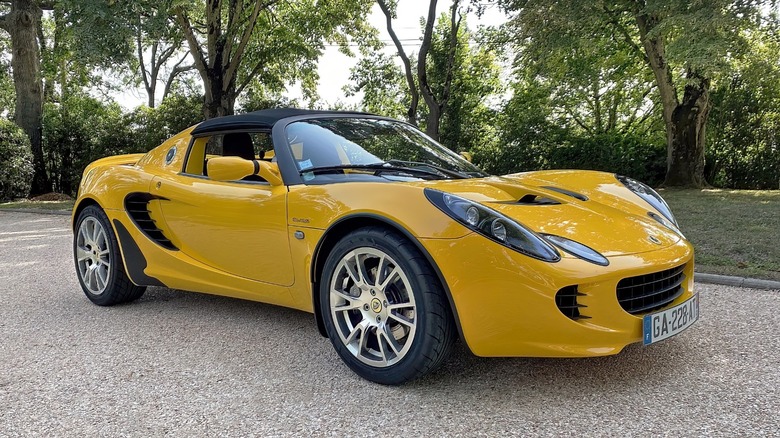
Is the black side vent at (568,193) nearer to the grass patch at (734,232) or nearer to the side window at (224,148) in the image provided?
the side window at (224,148)

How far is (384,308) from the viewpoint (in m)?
2.76

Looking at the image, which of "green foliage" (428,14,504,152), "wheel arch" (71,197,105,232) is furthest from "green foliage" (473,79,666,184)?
"wheel arch" (71,197,105,232)

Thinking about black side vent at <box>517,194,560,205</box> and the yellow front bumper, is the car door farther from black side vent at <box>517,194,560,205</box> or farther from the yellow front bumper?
black side vent at <box>517,194,560,205</box>

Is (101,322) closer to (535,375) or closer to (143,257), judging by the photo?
(143,257)

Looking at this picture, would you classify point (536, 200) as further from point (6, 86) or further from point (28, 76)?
point (6, 86)

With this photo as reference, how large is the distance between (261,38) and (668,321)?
55.0 ft

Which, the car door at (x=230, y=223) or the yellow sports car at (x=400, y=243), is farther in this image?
the car door at (x=230, y=223)

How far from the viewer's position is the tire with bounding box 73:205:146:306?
429 cm

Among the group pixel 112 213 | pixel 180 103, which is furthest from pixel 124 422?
pixel 180 103

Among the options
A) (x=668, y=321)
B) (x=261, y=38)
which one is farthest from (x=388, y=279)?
(x=261, y=38)

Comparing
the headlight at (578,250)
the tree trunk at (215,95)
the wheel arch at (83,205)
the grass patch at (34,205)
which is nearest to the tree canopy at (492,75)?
the tree trunk at (215,95)

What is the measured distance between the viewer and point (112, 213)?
423 centimetres

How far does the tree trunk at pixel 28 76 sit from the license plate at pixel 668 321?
18548 millimetres

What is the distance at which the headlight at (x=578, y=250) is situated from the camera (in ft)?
8.03
